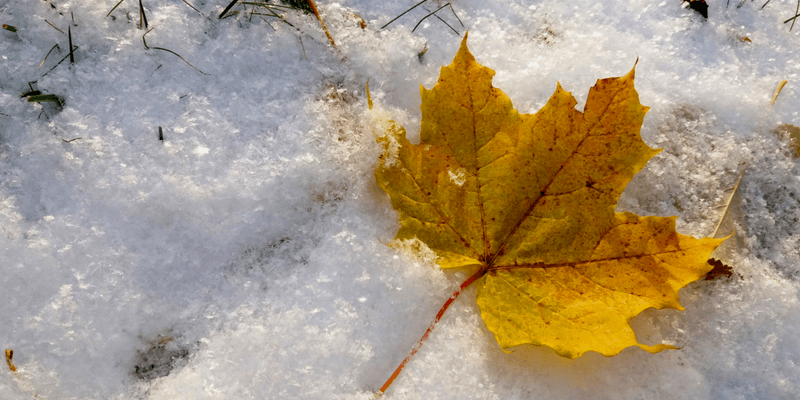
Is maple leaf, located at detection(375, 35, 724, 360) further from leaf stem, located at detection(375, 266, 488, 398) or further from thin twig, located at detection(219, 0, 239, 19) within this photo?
thin twig, located at detection(219, 0, 239, 19)

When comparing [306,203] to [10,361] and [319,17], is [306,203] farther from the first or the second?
[10,361]

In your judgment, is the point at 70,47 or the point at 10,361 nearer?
the point at 10,361

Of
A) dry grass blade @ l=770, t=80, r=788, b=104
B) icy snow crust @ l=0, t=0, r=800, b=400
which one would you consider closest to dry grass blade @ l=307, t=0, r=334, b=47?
icy snow crust @ l=0, t=0, r=800, b=400

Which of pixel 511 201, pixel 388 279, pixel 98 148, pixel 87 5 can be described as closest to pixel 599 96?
pixel 511 201

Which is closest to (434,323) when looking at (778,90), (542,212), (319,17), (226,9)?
(542,212)

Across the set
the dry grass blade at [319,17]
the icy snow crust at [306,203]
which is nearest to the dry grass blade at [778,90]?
the icy snow crust at [306,203]

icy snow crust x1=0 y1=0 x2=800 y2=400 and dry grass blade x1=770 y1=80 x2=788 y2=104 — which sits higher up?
dry grass blade x1=770 y1=80 x2=788 y2=104

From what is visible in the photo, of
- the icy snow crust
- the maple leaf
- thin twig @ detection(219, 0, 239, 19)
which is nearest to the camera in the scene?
the maple leaf
